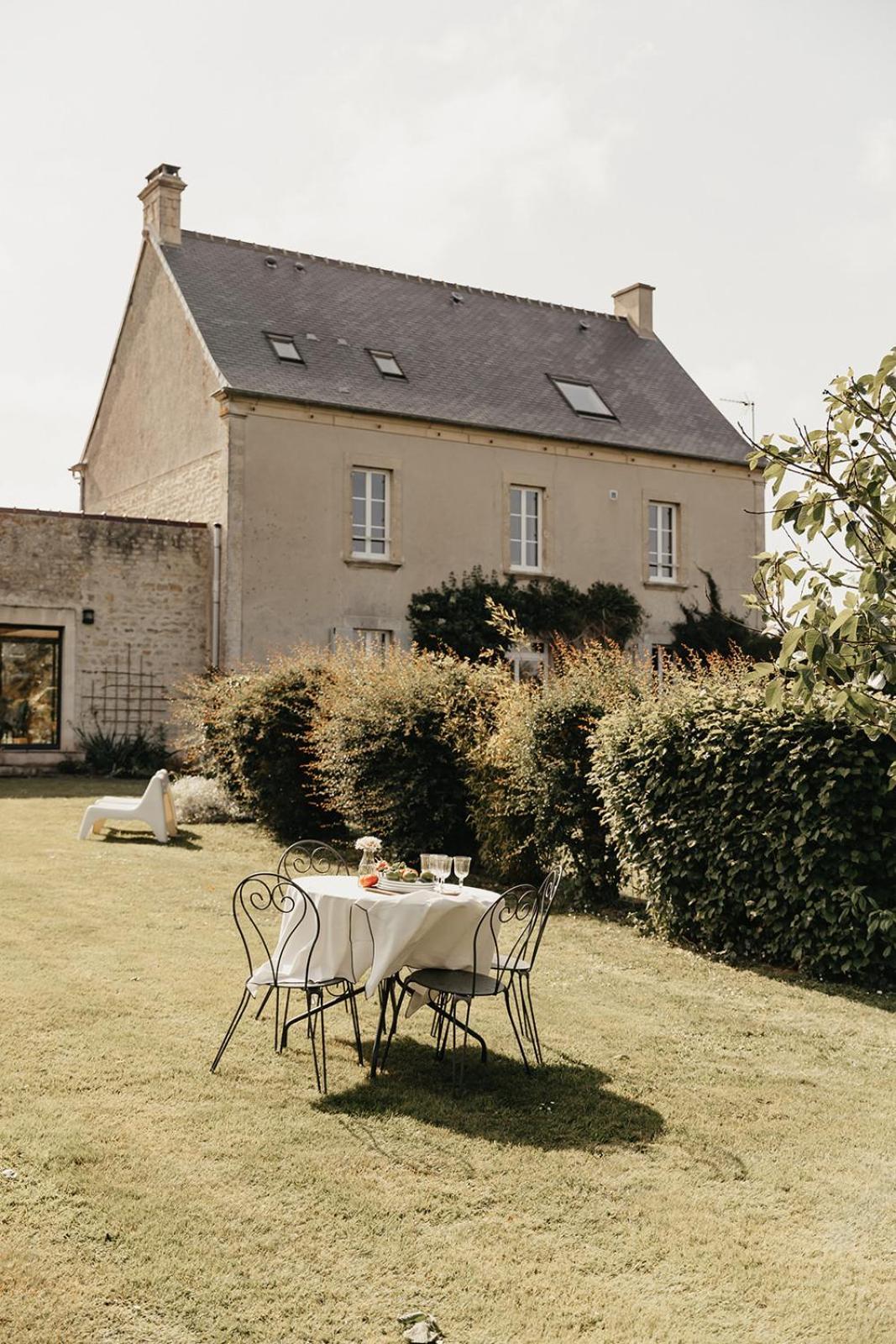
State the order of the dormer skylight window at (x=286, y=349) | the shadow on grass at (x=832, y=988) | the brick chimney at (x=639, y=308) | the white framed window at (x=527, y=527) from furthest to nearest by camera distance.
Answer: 1. the brick chimney at (x=639, y=308)
2. the white framed window at (x=527, y=527)
3. the dormer skylight window at (x=286, y=349)
4. the shadow on grass at (x=832, y=988)

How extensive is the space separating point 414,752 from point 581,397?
15.6 metres

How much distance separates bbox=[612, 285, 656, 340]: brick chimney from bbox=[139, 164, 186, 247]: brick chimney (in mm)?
10770

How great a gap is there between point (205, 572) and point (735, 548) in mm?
11393

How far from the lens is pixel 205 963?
749cm

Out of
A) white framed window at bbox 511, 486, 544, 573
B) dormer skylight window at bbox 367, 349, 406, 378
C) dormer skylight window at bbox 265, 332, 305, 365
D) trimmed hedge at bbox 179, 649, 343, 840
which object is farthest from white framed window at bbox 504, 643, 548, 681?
trimmed hedge at bbox 179, 649, 343, 840

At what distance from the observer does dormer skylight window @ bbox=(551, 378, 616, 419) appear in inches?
971

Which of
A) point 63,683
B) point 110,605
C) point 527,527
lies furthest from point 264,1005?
point 527,527

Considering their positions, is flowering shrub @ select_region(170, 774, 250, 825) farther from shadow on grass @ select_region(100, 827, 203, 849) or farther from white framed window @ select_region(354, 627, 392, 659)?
white framed window @ select_region(354, 627, 392, 659)

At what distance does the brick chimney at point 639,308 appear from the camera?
2844cm

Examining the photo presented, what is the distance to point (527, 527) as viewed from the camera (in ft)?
76.3

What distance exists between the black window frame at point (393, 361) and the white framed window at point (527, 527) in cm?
287

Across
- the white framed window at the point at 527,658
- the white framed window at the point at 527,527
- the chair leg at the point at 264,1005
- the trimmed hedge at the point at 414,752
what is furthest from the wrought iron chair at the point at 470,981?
the white framed window at the point at 527,527

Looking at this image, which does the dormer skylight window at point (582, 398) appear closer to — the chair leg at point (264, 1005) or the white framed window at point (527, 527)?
the white framed window at point (527, 527)

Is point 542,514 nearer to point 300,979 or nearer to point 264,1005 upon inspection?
point 264,1005
